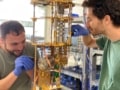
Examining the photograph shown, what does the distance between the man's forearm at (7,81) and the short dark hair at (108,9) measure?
0.62m

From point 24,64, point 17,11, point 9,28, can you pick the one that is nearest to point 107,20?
point 24,64

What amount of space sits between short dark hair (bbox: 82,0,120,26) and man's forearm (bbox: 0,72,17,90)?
0.62m

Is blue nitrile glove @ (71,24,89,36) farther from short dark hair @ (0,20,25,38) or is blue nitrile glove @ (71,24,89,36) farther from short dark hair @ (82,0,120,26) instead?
short dark hair @ (0,20,25,38)

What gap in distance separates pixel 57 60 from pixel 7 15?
6.79ft

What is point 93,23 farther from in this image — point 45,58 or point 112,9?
→ point 45,58

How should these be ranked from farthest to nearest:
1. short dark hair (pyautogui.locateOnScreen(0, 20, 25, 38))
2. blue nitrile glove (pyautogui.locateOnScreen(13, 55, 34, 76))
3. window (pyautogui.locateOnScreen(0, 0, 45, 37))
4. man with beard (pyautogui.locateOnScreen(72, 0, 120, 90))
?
1. window (pyautogui.locateOnScreen(0, 0, 45, 37))
2. short dark hair (pyautogui.locateOnScreen(0, 20, 25, 38))
3. blue nitrile glove (pyautogui.locateOnScreen(13, 55, 34, 76))
4. man with beard (pyautogui.locateOnScreen(72, 0, 120, 90))

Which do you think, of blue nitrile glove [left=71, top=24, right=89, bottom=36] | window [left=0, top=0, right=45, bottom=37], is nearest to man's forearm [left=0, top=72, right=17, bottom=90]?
blue nitrile glove [left=71, top=24, right=89, bottom=36]

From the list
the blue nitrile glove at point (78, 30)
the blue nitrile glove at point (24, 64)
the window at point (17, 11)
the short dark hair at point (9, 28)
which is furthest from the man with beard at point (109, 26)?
the window at point (17, 11)

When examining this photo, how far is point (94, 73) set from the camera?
2.22m

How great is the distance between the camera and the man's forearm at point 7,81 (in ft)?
4.56

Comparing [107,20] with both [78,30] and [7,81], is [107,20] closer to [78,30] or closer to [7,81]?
[78,30]

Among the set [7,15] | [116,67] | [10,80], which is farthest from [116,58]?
[7,15]

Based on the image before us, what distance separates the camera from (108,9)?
1.24m

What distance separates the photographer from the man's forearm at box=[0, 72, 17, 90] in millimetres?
1391
